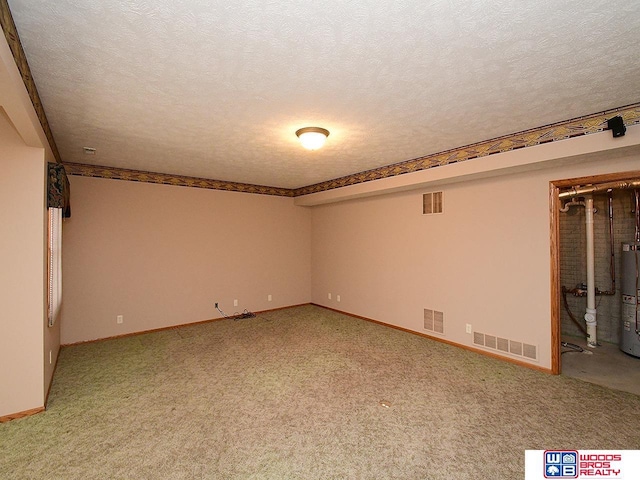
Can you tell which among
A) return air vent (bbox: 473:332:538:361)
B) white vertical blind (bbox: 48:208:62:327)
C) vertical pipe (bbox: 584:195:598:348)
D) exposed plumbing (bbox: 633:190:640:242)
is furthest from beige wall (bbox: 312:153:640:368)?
white vertical blind (bbox: 48:208:62:327)

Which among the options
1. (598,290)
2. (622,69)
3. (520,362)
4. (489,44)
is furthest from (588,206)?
(489,44)

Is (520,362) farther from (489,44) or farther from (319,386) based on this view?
(489,44)

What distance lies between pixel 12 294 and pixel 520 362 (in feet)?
16.6

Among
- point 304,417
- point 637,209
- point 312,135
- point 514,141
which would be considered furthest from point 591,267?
point 304,417

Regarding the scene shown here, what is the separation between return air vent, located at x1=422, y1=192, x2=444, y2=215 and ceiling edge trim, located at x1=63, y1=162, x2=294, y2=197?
2.98 meters

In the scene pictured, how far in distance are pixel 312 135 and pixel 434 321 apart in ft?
10.4

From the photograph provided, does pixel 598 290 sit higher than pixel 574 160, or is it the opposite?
pixel 574 160

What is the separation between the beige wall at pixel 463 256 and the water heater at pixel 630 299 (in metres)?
1.41

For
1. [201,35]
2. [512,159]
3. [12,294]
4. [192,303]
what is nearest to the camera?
[201,35]

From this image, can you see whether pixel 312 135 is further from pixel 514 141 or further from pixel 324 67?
pixel 514 141

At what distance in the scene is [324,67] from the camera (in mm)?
1968

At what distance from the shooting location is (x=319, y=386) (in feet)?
9.91

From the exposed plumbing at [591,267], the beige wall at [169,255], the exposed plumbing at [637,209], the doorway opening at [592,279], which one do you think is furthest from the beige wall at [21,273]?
the exposed plumbing at [637,209]

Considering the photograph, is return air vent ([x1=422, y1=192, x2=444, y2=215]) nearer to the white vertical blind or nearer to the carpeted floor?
the carpeted floor
